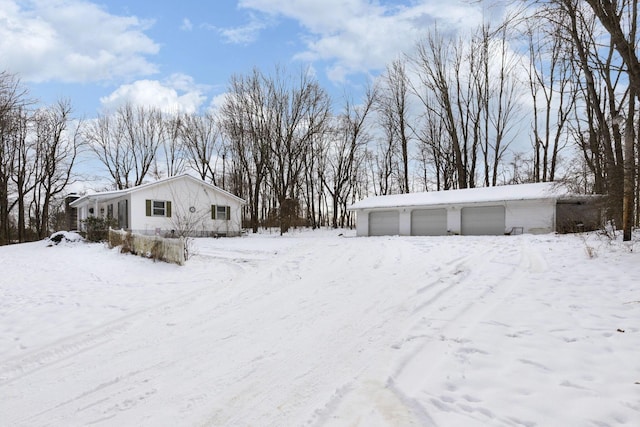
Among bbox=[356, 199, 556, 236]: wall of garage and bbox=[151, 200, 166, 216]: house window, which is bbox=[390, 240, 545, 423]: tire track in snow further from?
bbox=[151, 200, 166, 216]: house window

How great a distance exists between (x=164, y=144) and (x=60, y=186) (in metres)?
9.55

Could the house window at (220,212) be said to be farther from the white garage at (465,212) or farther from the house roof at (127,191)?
the white garage at (465,212)

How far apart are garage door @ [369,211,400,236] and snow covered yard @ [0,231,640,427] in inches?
633

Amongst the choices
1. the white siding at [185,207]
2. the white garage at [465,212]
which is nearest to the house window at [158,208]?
the white siding at [185,207]

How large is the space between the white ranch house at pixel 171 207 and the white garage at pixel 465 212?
964cm

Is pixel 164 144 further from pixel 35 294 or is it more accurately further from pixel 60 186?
pixel 35 294

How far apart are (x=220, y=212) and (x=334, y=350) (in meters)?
24.3

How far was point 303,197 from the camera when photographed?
3569cm

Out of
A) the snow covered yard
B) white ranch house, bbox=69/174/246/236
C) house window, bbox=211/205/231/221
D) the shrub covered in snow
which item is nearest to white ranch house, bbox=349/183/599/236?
house window, bbox=211/205/231/221

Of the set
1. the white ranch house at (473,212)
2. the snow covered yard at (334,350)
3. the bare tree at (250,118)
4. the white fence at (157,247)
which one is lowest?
the snow covered yard at (334,350)

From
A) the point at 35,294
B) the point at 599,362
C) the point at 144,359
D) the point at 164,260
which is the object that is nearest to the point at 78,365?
the point at 144,359

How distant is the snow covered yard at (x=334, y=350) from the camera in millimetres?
2826

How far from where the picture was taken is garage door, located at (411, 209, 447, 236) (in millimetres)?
22422

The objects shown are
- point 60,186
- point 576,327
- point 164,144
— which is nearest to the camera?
point 576,327
